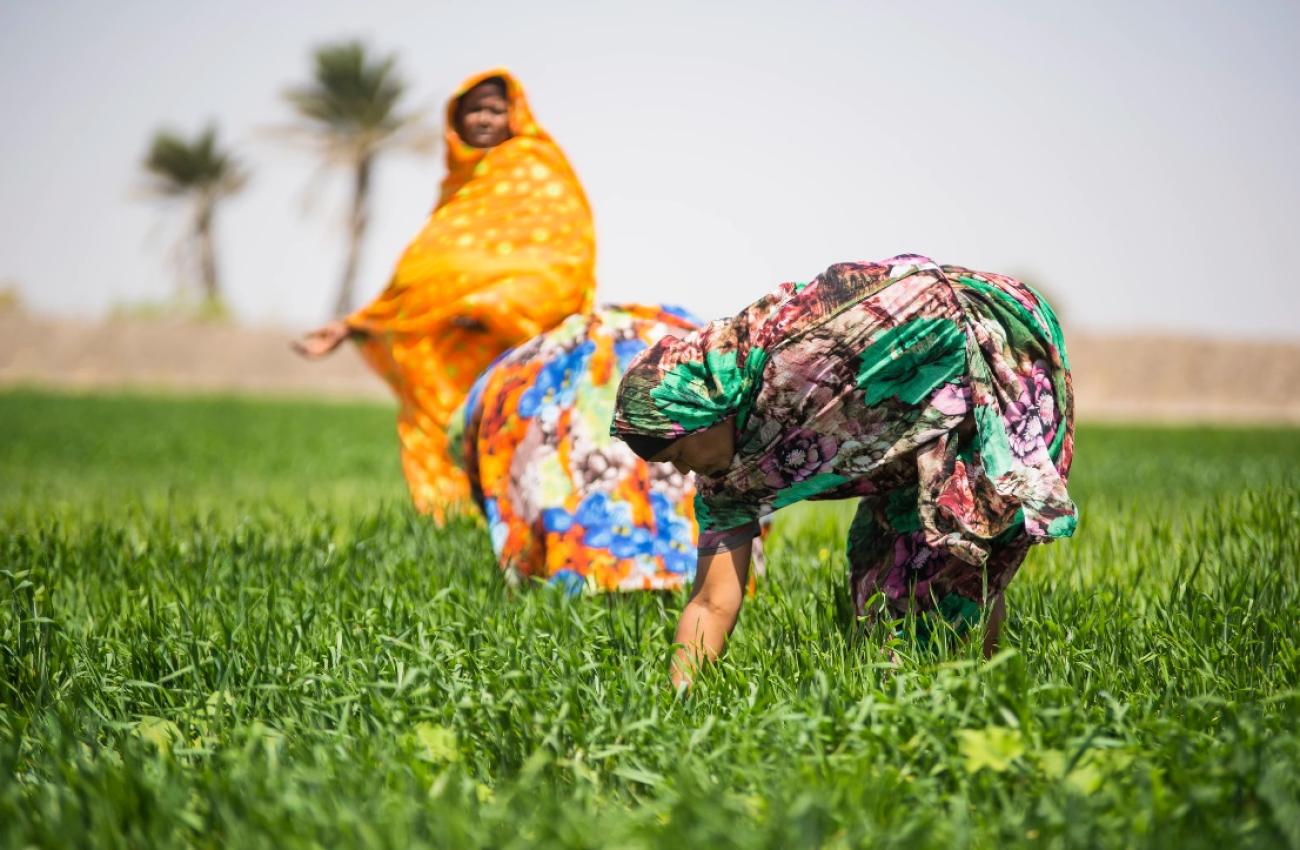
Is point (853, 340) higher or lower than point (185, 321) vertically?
higher

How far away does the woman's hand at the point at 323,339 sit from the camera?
16.6 ft

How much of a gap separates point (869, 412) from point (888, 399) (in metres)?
0.05

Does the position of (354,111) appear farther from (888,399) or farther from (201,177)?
(888,399)

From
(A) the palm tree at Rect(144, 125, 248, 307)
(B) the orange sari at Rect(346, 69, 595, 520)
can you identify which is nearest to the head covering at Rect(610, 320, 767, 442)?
(B) the orange sari at Rect(346, 69, 595, 520)

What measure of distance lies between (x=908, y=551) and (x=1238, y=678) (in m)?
0.75

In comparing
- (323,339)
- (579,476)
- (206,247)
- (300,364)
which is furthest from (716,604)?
(206,247)

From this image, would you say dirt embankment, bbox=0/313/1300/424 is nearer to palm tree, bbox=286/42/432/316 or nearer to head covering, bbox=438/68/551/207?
A: palm tree, bbox=286/42/432/316

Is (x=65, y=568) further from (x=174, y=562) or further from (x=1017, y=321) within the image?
(x=1017, y=321)

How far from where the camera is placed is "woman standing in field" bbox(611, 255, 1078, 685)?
2.20m

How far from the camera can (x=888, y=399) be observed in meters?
2.26

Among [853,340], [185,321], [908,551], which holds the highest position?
[853,340]

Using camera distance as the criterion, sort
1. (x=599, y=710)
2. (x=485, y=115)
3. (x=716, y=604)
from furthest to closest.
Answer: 1. (x=485, y=115)
2. (x=716, y=604)
3. (x=599, y=710)

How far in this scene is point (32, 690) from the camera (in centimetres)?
259

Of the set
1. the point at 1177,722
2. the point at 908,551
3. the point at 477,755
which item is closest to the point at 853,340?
the point at 908,551
